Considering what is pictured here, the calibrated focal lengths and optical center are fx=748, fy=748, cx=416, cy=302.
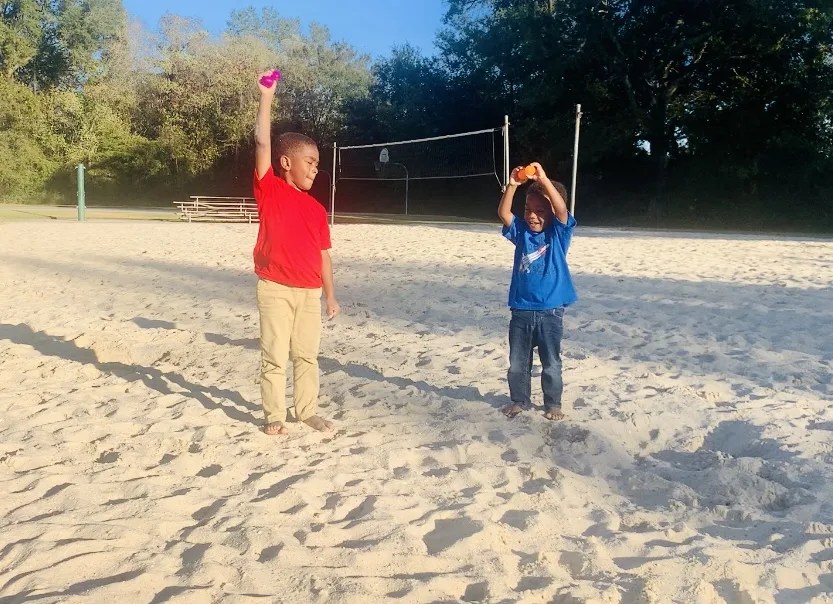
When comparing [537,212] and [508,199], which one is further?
[537,212]

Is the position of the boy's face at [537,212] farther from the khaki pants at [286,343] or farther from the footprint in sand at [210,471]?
the footprint in sand at [210,471]

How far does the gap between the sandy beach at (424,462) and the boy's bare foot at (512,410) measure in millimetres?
73

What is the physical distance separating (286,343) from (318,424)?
0.43 m

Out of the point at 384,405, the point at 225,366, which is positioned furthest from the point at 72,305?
the point at 384,405

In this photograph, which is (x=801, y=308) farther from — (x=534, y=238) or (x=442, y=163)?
(x=442, y=163)

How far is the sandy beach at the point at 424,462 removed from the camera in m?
2.23

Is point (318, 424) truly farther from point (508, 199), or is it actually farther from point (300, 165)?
point (508, 199)

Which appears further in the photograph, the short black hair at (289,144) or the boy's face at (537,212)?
the boy's face at (537,212)

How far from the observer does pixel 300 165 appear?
3518mm

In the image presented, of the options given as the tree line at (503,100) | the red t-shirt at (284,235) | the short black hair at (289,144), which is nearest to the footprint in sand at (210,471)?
the red t-shirt at (284,235)

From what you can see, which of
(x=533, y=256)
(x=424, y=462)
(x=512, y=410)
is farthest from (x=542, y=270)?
(x=424, y=462)

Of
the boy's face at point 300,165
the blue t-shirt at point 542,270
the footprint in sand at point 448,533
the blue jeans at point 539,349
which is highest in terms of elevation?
the boy's face at point 300,165

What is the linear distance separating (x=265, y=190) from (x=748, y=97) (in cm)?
2529

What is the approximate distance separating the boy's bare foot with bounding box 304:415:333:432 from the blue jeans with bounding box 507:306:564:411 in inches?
39.1
